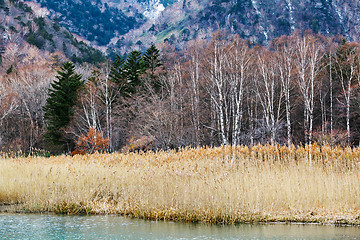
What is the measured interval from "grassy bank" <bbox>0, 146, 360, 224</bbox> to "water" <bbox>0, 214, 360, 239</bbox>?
0.44 m

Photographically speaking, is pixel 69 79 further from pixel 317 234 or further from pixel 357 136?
pixel 317 234

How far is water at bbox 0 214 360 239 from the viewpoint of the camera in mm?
6824

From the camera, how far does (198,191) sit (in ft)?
27.1

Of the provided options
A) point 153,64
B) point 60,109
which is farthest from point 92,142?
point 153,64

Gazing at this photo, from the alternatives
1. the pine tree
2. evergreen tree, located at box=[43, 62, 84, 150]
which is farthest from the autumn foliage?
the pine tree

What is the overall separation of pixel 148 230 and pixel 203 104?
3050 centimetres

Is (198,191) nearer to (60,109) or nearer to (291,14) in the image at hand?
(60,109)

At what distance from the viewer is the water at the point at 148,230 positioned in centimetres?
682

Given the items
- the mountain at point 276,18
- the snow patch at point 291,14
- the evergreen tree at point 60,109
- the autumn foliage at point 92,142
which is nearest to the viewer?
the autumn foliage at point 92,142

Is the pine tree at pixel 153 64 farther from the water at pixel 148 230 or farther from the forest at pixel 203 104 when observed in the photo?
the water at pixel 148 230

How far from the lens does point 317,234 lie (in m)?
6.90

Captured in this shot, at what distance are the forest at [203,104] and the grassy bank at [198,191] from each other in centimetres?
1715

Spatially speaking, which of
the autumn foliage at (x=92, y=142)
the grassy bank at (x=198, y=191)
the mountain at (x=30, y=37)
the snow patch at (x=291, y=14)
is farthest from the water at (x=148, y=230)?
the snow patch at (x=291, y=14)

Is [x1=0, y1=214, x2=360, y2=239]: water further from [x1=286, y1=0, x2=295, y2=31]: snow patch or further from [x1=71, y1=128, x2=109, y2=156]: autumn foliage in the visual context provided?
[x1=286, y1=0, x2=295, y2=31]: snow patch
